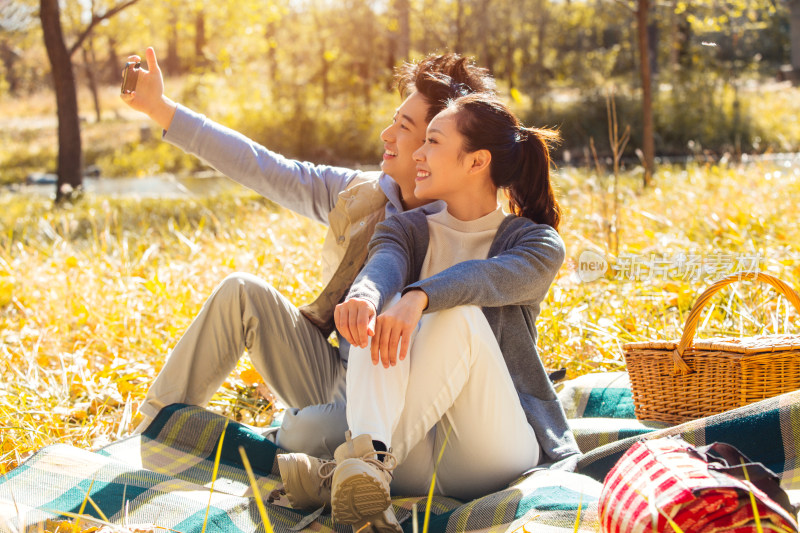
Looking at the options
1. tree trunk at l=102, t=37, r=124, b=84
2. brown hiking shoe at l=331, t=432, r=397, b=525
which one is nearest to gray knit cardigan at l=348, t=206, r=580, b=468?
brown hiking shoe at l=331, t=432, r=397, b=525

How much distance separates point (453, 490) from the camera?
2180 mm

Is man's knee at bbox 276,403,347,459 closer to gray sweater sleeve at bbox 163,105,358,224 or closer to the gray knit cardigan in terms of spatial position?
the gray knit cardigan

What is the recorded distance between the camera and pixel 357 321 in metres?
1.96

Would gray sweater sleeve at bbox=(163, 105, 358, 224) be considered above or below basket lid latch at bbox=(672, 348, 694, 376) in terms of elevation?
above

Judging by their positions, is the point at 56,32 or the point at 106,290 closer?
the point at 106,290

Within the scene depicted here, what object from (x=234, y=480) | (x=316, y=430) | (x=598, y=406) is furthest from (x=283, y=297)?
(x=598, y=406)

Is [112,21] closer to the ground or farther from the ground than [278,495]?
farther from the ground

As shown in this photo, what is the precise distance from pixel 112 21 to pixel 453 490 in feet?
62.8

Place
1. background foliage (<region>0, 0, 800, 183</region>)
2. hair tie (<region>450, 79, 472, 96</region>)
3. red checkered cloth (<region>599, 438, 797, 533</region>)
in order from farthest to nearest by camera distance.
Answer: background foliage (<region>0, 0, 800, 183</region>) < hair tie (<region>450, 79, 472, 96</region>) < red checkered cloth (<region>599, 438, 797, 533</region>)

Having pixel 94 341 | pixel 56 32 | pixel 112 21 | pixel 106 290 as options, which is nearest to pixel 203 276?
pixel 106 290

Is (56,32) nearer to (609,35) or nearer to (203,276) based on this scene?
(203,276)

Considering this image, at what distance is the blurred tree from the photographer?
8242 mm

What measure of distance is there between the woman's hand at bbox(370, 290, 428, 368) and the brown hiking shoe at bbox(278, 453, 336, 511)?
0.31m

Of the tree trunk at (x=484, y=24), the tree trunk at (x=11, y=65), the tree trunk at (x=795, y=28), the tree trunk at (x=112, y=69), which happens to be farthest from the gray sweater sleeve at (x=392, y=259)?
the tree trunk at (x=112, y=69)
